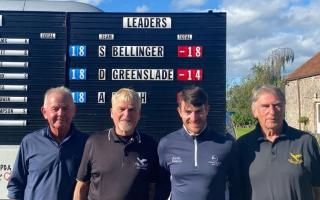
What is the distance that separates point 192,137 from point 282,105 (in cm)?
74

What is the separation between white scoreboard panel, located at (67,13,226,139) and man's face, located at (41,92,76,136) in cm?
186

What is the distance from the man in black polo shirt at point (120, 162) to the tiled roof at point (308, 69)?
30439 mm

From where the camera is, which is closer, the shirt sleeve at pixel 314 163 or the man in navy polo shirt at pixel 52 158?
the shirt sleeve at pixel 314 163

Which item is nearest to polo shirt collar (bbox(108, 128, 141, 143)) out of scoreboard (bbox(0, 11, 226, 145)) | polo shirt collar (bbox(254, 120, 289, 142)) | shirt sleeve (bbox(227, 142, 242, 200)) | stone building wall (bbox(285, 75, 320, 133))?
shirt sleeve (bbox(227, 142, 242, 200))

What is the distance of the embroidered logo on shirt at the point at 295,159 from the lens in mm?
3086

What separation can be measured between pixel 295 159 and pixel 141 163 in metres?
1.16

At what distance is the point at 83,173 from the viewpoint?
324 cm

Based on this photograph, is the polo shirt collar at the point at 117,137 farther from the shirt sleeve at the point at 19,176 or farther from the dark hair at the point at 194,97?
the shirt sleeve at the point at 19,176

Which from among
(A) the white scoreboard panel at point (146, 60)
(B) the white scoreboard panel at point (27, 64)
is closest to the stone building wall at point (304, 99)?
(A) the white scoreboard panel at point (146, 60)

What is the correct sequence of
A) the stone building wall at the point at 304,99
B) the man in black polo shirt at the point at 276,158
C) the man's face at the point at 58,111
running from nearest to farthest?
1. the man in black polo shirt at the point at 276,158
2. the man's face at the point at 58,111
3. the stone building wall at the point at 304,99

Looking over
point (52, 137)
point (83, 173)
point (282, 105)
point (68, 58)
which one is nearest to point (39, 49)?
point (68, 58)

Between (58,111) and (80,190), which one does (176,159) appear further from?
(58,111)

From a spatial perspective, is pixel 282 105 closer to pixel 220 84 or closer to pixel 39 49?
pixel 220 84

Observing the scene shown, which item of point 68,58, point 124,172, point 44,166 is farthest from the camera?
point 68,58
